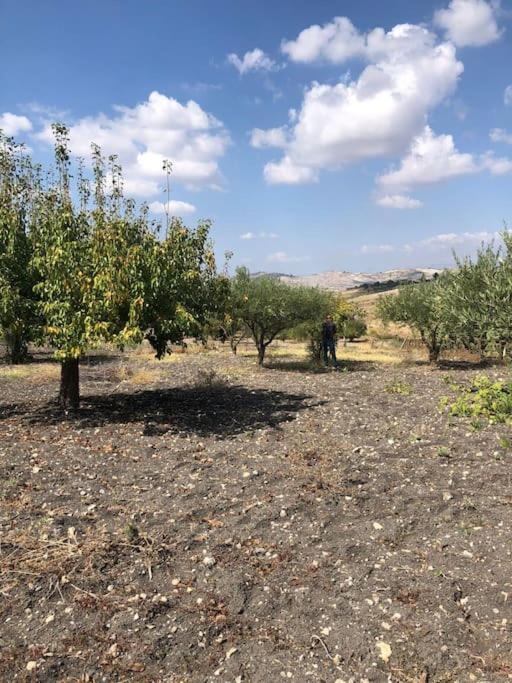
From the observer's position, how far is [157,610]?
553cm

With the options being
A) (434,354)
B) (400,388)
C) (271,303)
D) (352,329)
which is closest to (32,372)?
(271,303)

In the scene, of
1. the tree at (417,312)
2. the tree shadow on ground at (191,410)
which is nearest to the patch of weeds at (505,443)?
the tree shadow on ground at (191,410)

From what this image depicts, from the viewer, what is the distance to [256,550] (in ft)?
22.1

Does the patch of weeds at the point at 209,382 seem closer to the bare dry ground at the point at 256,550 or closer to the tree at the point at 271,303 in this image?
the bare dry ground at the point at 256,550

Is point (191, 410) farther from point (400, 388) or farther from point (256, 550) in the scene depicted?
point (256, 550)

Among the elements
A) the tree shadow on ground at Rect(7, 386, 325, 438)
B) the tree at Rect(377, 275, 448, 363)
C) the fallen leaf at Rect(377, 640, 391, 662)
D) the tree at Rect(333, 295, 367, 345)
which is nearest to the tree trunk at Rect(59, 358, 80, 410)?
the tree shadow on ground at Rect(7, 386, 325, 438)

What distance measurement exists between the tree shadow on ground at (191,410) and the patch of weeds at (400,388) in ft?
8.99

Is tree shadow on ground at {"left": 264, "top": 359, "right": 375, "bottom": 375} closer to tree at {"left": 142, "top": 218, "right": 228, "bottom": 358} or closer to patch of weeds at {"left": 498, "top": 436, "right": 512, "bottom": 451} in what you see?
Answer: tree at {"left": 142, "top": 218, "right": 228, "bottom": 358}

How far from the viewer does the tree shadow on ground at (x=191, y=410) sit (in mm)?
12641

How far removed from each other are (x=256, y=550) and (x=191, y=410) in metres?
7.93

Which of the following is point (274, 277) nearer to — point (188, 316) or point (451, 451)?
point (188, 316)

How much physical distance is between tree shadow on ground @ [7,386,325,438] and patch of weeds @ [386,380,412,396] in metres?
2.74

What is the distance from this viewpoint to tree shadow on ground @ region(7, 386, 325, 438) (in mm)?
12641

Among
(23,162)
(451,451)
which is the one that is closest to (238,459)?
A: (451,451)
